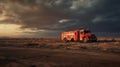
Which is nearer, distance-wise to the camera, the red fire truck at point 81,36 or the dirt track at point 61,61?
the dirt track at point 61,61

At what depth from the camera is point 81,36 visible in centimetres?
4594

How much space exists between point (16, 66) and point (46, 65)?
245 cm

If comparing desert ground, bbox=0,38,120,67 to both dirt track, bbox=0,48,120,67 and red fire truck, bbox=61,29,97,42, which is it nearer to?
dirt track, bbox=0,48,120,67

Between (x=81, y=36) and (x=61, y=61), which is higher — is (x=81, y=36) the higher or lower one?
the higher one

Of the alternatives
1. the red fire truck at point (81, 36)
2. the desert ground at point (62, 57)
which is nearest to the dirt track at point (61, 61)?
the desert ground at point (62, 57)

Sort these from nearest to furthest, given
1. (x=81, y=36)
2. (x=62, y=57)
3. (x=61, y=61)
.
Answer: (x=61, y=61) < (x=62, y=57) < (x=81, y=36)

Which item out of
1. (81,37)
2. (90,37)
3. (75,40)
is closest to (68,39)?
(75,40)

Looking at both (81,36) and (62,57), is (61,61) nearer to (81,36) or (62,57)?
(62,57)

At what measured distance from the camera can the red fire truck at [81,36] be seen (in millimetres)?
43656

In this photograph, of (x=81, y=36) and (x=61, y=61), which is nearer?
(x=61, y=61)

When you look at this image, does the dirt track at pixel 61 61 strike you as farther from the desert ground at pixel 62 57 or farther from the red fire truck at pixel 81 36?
the red fire truck at pixel 81 36

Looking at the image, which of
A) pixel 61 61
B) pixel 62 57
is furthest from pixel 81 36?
pixel 61 61

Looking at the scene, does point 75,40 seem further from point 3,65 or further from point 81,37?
point 3,65

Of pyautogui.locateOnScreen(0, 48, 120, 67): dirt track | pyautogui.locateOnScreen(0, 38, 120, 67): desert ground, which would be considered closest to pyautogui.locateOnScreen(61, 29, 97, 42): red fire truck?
pyautogui.locateOnScreen(0, 38, 120, 67): desert ground
